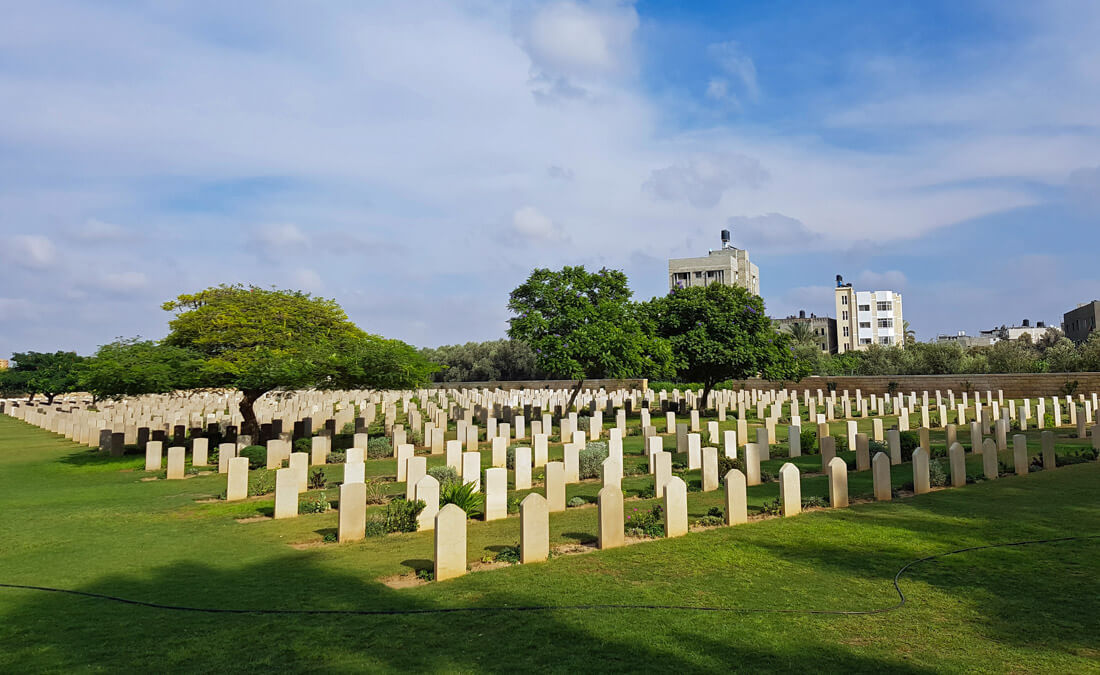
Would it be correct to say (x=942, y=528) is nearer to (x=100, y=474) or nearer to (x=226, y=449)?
(x=226, y=449)

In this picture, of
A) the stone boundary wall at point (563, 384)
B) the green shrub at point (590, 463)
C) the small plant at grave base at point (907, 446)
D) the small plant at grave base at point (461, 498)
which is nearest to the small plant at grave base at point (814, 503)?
the green shrub at point (590, 463)

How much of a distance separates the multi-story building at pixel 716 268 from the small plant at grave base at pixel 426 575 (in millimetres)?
89260

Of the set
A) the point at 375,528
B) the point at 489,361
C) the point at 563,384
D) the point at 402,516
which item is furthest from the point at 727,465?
the point at 489,361

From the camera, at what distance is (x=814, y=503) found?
35.4 ft

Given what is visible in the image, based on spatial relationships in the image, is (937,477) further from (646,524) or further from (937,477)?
(646,524)

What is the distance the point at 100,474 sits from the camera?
55.4ft

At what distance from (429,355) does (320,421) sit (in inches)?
1919

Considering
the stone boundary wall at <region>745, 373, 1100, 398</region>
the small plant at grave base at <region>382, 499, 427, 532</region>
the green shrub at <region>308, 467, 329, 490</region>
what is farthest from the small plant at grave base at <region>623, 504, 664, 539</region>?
the stone boundary wall at <region>745, 373, 1100, 398</region>

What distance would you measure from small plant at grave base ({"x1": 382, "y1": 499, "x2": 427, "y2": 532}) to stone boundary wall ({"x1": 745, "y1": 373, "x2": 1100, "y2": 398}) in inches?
1409

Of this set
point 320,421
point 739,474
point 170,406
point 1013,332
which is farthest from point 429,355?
point 1013,332

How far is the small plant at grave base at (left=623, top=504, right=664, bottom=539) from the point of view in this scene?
9.02 m

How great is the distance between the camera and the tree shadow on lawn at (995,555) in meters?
5.65

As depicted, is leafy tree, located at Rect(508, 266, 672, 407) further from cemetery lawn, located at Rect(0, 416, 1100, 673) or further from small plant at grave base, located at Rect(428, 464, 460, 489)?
cemetery lawn, located at Rect(0, 416, 1100, 673)

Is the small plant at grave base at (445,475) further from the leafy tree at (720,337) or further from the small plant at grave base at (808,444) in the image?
the leafy tree at (720,337)
